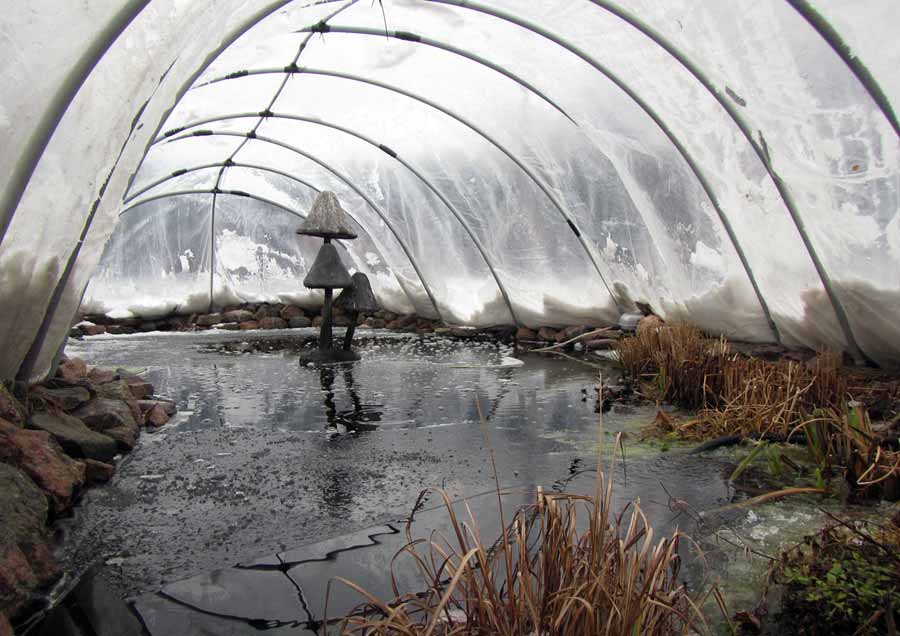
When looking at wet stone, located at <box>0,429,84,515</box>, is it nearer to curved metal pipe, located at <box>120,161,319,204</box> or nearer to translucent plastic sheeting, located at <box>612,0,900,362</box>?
translucent plastic sheeting, located at <box>612,0,900,362</box>

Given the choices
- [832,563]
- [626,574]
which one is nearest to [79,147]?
[626,574]

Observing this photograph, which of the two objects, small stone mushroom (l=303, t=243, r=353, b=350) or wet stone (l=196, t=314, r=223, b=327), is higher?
small stone mushroom (l=303, t=243, r=353, b=350)

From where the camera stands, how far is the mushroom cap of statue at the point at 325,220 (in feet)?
27.1

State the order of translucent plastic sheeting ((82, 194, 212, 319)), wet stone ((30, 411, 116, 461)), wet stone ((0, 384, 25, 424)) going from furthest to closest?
translucent plastic sheeting ((82, 194, 212, 319)) → wet stone ((30, 411, 116, 461)) → wet stone ((0, 384, 25, 424))

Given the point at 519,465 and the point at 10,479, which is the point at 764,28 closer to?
the point at 519,465

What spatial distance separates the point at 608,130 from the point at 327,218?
3445mm

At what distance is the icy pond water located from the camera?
8.25ft

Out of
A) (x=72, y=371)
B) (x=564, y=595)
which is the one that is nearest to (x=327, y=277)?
(x=72, y=371)

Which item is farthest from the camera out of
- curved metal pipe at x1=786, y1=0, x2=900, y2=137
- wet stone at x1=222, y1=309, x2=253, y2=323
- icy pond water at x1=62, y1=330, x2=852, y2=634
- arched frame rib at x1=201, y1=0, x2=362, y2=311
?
wet stone at x1=222, y1=309, x2=253, y2=323

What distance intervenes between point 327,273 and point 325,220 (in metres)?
0.65

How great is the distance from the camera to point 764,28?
5016 mm

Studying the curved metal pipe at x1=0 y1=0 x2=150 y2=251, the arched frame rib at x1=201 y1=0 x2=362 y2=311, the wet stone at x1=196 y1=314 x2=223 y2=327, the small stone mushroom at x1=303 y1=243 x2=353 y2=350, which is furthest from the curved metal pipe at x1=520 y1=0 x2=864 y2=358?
the wet stone at x1=196 y1=314 x2=223 y2=327

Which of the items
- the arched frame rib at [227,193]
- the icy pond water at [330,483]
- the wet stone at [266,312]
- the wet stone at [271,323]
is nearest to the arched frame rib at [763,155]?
the icy pond water at [330,483]

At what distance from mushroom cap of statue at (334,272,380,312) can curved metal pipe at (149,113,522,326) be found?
86.4 inches
